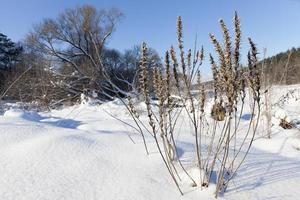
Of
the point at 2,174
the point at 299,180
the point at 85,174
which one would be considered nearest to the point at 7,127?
the point at 2,174

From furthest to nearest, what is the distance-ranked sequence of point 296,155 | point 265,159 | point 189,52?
1. point 296,155
2. point 265,159
3. point 189,52

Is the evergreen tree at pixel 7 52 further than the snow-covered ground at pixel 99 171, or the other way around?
the evergreen tree at pixel 7 52

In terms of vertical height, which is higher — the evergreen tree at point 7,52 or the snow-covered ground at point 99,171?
the evergreen tree at point 7,52

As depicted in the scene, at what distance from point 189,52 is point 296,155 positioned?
6.19 ft

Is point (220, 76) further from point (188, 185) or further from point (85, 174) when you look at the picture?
point (85, 174)

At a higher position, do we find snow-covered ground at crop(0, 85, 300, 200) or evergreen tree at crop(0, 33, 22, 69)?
evergreen tree at crop(0, 33, 22, 69)

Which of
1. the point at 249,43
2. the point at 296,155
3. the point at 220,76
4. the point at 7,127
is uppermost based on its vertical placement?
the point at 249,43

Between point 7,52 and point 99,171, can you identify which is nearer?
point 99,171

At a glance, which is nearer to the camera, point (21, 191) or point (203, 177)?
point (21, 191)

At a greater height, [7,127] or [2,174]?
[7,127]

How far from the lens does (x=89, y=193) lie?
1510 millimetres

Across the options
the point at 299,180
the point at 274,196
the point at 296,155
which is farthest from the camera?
the point at 296,155

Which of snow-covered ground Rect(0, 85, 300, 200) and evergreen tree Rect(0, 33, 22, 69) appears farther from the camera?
evergreen tree Rect(0, 33, 22, 69)

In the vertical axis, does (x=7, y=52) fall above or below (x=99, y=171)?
above
